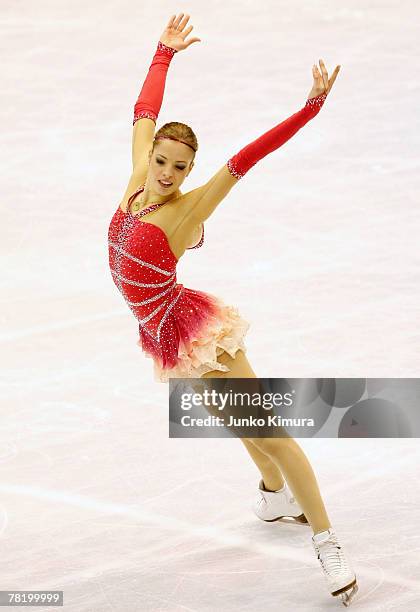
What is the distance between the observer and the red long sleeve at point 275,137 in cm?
353

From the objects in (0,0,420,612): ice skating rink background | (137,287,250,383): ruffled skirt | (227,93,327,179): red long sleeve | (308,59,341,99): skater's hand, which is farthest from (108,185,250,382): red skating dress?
(0,0,420,612): ice skating rink background

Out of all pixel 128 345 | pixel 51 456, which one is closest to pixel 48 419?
pixel 51 456

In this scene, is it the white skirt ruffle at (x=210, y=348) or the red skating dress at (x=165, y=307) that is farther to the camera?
the white skirt ruffle at (x=210, y=348)

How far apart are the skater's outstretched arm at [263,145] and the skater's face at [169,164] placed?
9 centimetres

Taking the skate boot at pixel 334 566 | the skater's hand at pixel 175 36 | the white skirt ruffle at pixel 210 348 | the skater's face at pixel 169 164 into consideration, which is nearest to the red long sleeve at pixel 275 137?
→ the skater's face at pixel 169 164

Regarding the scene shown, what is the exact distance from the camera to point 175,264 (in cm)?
375

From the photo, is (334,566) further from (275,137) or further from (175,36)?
(175,36)

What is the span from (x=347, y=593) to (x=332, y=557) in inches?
5.5

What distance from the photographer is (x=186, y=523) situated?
A: 425cm

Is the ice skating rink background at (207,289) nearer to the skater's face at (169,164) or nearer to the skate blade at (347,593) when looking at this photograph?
the skate blade at (347,593)

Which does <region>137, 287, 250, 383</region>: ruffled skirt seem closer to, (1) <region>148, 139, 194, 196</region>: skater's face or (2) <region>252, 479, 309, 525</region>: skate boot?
(1) <region>148, 139, 194, 196</region>: skater's face

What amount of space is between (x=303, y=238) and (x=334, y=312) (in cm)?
86

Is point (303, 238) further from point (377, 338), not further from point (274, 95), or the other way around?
point (274, 95)

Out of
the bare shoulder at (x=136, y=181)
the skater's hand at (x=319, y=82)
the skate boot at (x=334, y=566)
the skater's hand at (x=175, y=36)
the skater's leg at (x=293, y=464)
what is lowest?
the skate boot at (x=334, y=566)
